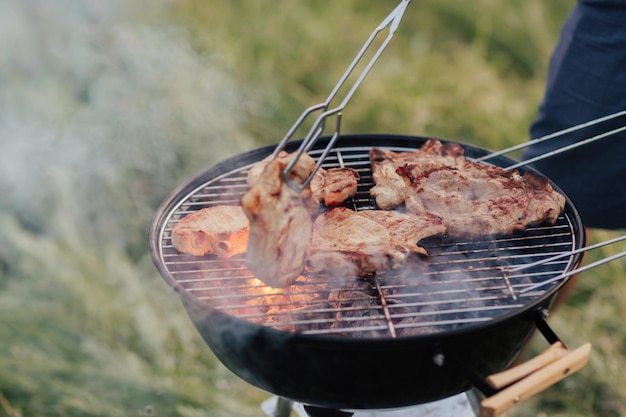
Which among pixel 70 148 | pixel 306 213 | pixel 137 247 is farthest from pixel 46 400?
pixel 306 213

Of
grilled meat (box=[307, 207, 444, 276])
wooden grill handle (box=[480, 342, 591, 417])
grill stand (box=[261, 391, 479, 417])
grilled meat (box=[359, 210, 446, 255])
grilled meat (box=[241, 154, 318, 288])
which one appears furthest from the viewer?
grill stand (box=[261, 391, 479, 417])

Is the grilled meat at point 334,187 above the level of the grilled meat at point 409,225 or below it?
above

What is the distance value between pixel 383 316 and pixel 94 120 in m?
3.90

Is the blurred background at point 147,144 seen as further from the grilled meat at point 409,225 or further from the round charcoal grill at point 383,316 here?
the grilled meat at point 409,225

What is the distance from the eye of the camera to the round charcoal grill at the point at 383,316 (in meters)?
2.05

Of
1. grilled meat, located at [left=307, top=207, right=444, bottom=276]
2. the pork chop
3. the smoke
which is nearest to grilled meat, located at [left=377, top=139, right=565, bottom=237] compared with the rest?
the pork chop

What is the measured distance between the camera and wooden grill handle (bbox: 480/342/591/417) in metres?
1.93

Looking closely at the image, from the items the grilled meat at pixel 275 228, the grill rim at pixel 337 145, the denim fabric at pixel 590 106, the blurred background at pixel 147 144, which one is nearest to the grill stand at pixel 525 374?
the grill rim at pixel 337 145

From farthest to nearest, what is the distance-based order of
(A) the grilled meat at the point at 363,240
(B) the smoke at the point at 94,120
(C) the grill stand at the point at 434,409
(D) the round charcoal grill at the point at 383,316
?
(B) the smoke at the point at 94,120, (C) the grill stand at the point at 434,409, (A) the grilled meat at the point at 363,240, (D) the round charcoal grill at the point at 383,316

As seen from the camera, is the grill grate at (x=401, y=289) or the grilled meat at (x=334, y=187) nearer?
the grill grate at (x=401, y=289)

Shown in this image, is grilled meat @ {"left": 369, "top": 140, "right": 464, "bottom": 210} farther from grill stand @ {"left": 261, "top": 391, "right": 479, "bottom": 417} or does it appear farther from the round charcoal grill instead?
grill stand @ {"left": 261, "top": 391, "right": 479, "bottom": 417}

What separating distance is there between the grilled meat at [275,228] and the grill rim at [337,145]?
25 centimetres

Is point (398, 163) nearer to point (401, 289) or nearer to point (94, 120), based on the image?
point (401, 289)

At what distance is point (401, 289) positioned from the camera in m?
2.40
